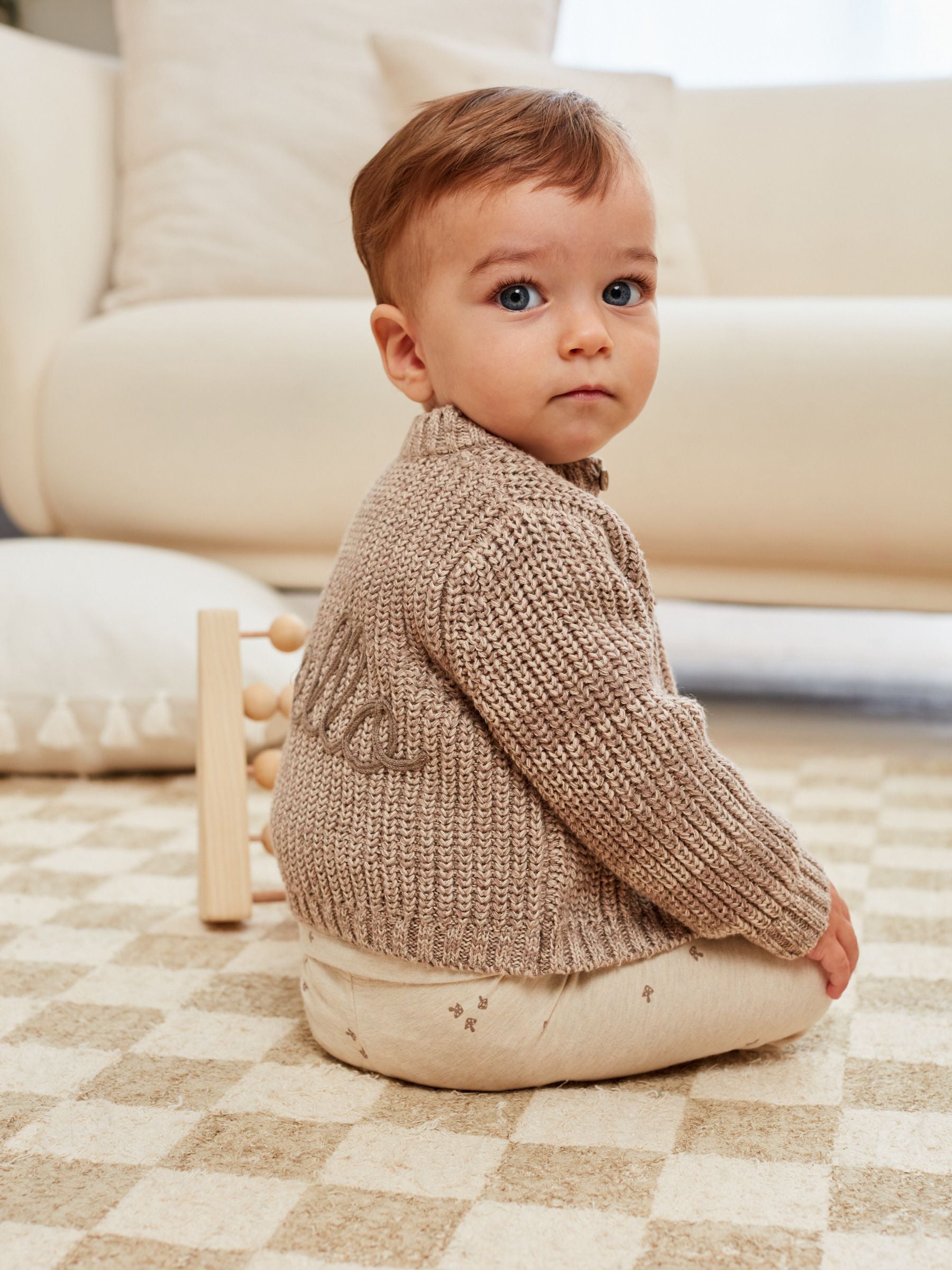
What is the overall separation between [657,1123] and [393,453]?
88 centimetres

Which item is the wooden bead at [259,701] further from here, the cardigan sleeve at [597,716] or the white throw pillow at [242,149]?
the white throw pillow at [242,149]

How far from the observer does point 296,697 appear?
2.36 ft

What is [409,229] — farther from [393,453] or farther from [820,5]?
[820,5]

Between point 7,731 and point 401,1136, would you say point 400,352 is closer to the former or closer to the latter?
point 401,1136

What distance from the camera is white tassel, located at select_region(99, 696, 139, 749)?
3.98 feet

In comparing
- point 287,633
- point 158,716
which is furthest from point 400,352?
point 158,716

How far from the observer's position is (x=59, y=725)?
47.8 inches

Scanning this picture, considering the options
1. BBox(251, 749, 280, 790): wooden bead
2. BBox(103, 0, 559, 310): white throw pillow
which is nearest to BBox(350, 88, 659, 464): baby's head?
BBox(251, 749, 280, 790): wooden bead

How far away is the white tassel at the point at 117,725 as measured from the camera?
3.98 ft

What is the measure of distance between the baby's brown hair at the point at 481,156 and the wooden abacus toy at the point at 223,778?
0.32 m

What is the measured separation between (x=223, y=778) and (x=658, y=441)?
621 millimetres

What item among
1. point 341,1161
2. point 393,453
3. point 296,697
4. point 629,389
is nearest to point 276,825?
point 296,697

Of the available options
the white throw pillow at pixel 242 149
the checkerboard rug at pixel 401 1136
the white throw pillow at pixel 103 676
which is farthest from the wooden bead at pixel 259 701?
the white throw pillow at pixel 242 149

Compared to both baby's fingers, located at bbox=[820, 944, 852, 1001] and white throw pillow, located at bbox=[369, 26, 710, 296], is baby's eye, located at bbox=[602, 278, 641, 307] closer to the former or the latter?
baby's fingers, located at bbox=[820, 944, 852, 1001]
